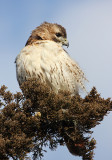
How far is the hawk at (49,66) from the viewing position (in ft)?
23.3

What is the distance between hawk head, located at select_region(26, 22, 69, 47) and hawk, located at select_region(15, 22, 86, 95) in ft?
0.24

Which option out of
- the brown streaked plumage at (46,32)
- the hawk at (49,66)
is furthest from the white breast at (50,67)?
the brown streaked plumage at (46,32)

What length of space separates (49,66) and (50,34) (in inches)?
49.6

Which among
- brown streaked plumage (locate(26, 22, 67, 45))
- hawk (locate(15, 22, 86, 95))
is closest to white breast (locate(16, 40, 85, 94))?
hawk (locate(15, 22, 86, 95))

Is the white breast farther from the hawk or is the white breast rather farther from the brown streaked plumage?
the brown streaked plumage

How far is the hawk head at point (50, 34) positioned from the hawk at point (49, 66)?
72mm

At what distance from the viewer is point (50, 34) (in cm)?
805

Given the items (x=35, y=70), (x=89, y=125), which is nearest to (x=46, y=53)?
(x=35, y=70)

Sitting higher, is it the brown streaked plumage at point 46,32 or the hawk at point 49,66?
the brown streaked plumage at point 46,32

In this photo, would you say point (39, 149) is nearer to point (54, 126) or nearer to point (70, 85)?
point (54, 126)

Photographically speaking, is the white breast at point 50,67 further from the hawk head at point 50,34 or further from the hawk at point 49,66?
the hawk head at point 50,34

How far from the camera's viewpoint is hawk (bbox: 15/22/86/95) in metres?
7.09

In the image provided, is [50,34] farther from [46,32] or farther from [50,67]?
[50,67]

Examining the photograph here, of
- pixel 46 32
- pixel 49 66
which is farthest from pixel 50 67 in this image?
pixel 46 32
